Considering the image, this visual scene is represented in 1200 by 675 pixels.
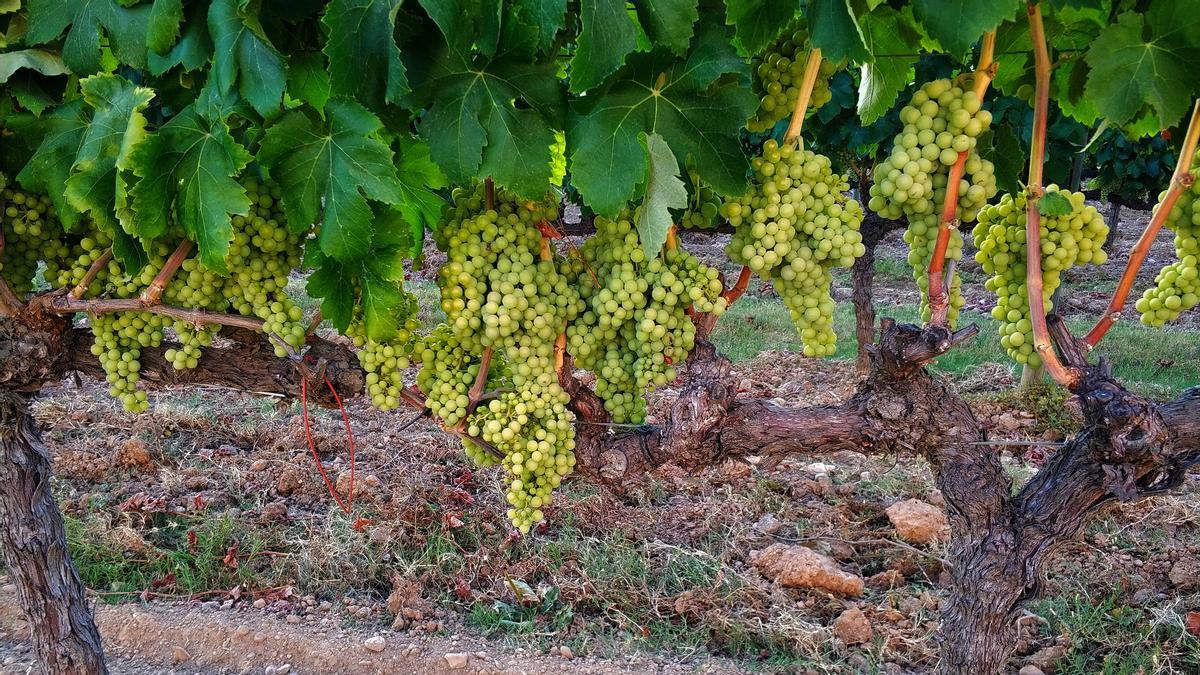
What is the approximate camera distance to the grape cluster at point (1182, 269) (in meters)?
1.89

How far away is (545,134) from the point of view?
69.0 inches

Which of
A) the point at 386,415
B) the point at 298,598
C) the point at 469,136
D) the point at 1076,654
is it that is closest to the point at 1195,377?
the point at 1076,654

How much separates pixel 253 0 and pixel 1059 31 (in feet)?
5.63

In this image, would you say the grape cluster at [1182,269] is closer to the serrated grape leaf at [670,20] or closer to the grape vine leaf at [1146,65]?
the grape vine leaf at [1146,65]

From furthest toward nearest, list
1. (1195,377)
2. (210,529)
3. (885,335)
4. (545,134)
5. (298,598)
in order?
(1195,377)
(210,529)
(298,598)
(885,335)
(545,134)

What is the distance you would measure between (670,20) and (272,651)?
136 inches

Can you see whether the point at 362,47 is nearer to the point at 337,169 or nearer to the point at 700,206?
the point at 337,169

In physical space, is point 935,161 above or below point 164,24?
below

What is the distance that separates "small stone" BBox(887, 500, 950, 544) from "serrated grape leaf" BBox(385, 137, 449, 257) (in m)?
3.75

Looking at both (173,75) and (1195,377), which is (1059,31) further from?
(1195,377)

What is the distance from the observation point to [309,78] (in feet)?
6.00

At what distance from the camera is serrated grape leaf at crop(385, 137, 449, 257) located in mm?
1860

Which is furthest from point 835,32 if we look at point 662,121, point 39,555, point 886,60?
point 39,555

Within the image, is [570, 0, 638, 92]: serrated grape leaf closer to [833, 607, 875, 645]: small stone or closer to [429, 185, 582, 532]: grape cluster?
[429, 185, 582, 532]: grape cluster
